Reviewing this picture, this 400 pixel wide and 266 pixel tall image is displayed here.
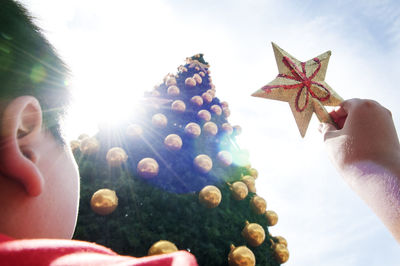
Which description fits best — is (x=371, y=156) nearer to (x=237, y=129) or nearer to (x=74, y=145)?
(x=74, y=145)

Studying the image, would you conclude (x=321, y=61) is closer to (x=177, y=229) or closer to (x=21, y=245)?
(x=177, y=229)

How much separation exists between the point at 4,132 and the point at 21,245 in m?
0.40

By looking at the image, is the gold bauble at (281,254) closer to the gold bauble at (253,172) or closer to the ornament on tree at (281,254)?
the ornament on tree at (281,254)

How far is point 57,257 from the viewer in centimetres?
54

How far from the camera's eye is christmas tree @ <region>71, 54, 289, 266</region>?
2092mm

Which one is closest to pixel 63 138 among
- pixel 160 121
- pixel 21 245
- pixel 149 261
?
pixel 21 245

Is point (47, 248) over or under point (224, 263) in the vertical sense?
Answer: over

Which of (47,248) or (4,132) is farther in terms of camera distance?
(4,132)

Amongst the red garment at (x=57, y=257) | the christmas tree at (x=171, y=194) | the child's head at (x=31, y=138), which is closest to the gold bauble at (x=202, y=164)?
the christmas tree at (x=171, y=194)

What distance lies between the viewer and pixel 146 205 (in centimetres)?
234

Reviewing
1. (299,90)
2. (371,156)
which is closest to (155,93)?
(299,90)

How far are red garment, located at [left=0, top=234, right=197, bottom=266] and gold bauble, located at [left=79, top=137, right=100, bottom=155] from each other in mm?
2362

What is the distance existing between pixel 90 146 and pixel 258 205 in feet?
6.96

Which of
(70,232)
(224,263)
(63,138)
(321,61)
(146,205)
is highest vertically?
(321,61)
